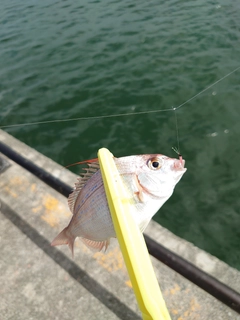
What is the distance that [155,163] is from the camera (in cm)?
211

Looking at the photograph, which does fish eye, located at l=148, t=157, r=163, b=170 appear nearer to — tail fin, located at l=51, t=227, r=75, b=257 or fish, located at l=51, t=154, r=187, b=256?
fish, located at l=51, t=154, r=187, b=256

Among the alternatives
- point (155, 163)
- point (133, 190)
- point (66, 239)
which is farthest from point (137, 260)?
point (66, 239)

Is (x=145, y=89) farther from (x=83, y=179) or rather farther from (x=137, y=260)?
(x=137, y=260)

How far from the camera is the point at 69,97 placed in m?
8.45

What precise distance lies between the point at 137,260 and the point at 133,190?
44 cm

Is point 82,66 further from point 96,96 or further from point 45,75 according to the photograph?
point 96,96

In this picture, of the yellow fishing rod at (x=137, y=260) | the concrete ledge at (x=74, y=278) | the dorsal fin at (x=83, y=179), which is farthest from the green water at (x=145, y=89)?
the yellow fishing rod at (x=137, y=260)

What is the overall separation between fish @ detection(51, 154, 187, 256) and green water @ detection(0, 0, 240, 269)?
3.09m

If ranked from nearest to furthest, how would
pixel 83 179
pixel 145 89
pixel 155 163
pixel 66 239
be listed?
pixel 155 163
pixel 83 179
pixel 66 239
pixel 145 89

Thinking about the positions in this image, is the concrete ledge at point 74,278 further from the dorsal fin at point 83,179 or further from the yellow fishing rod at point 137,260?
the yellow fishing rod at point 137,260

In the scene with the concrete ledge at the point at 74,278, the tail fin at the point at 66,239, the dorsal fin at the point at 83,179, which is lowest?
the concrete ledge at the point at 74,278

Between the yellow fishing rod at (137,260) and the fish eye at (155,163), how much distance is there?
1.33ft

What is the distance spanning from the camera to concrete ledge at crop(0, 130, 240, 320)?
3.31 meters

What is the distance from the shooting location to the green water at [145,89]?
555cm
